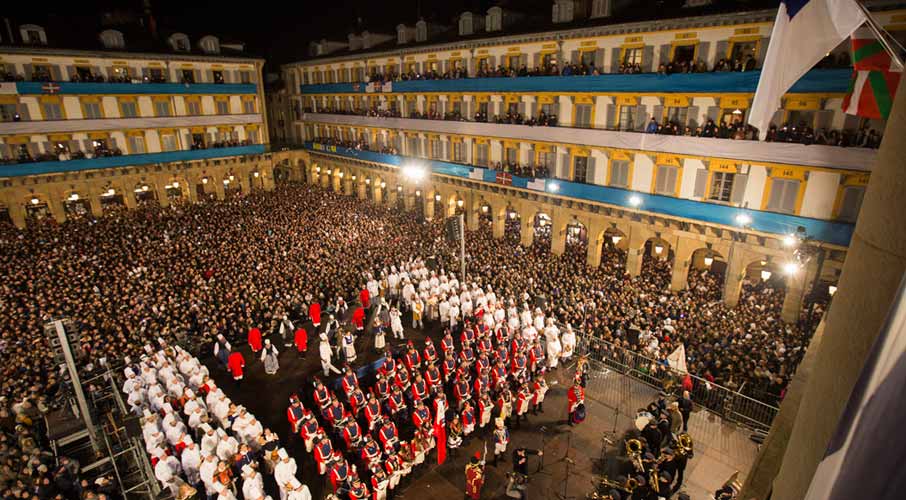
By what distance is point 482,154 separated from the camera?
114 feet

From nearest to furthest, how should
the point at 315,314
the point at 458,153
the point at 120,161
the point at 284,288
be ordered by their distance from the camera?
the point at 315,314 < the point at 284,288 < the point at 458,153 < the point at 120,161

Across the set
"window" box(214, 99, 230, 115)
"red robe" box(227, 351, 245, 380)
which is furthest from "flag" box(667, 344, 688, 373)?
"window" box(214, 99, 230, 115)

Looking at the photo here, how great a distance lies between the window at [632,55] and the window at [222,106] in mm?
38375

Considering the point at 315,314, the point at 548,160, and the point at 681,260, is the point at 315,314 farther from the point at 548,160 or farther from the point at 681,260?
the point at 681,260

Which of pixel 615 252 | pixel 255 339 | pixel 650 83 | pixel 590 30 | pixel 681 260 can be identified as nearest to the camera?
pixel 255 339

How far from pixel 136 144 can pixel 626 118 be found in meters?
40.4

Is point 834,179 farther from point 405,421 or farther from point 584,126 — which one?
point 405,421

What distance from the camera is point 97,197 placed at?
130ft

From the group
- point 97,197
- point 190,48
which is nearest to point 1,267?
point 97,197

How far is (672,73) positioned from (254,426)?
23923 mm

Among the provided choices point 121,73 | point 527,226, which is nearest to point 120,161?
point 121,73

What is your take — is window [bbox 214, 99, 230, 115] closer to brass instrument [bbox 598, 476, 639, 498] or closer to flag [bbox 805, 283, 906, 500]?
brass instrument [bbox 598, 476, 639, 498]

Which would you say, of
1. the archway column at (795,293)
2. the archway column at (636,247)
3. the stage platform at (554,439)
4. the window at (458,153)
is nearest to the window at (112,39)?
the window at (458,153)

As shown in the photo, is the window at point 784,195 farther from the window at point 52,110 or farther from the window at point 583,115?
the window at point 52,110
